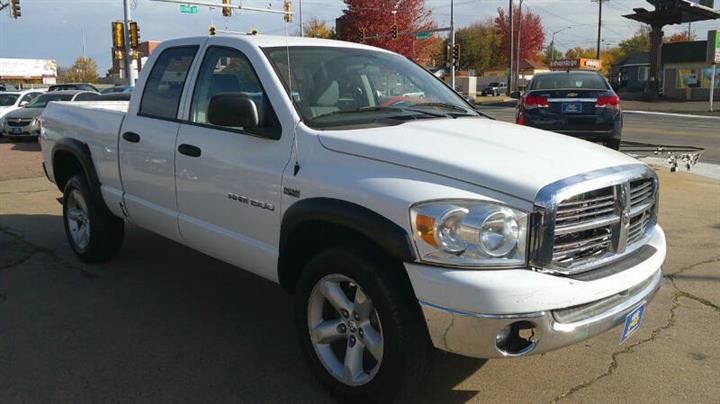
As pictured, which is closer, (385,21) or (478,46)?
(385,21)

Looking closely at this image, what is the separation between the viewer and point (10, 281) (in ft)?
17.5

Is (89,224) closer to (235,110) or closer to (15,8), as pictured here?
(235,110)

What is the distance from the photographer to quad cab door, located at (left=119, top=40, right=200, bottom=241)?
439 centimetres

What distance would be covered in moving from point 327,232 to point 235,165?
2.53 feet

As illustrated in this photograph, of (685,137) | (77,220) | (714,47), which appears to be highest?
(714,47)

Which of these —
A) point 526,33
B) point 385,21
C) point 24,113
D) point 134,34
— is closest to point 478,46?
point 526,33

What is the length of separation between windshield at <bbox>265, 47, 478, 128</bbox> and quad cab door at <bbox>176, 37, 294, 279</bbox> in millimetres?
168

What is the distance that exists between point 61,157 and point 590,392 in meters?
5.08

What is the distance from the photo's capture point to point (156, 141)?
175 inches

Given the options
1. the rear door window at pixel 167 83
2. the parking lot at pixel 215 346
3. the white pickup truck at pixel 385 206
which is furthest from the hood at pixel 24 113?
the white pickup truck at pixel 385 206

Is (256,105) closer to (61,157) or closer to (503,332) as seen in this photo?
(503,332)

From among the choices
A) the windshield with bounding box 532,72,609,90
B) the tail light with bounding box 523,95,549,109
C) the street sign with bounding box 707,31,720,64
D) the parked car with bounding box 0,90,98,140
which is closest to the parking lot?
the tail light with bounding box 523,95,549,109

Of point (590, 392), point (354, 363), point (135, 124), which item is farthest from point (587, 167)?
point (135, 124)

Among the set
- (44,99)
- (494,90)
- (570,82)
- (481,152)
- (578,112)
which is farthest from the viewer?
(494,90)
